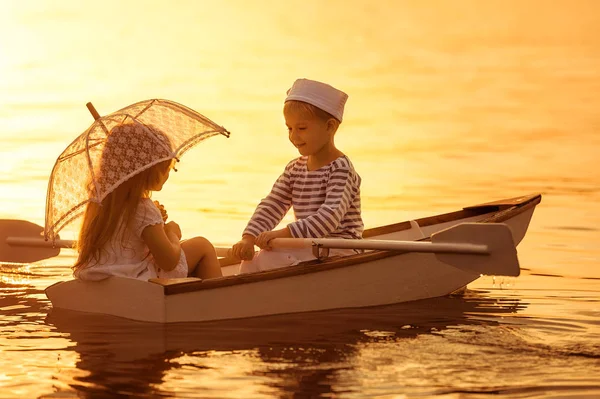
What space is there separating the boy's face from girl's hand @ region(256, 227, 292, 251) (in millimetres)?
582

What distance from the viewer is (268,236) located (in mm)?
8414

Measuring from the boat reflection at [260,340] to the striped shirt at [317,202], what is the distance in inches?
22.9

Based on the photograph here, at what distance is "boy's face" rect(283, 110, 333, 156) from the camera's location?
8.58 meters

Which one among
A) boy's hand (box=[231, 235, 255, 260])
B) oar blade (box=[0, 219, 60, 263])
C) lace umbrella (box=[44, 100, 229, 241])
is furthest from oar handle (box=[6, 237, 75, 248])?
boy's hand (box=[231, 235, 255, 260])

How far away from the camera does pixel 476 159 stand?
16.8 meters

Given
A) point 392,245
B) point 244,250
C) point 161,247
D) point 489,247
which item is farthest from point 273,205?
point 489,247

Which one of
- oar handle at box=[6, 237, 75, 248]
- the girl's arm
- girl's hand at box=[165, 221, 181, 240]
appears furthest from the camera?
oar handle at box=[6, 237, 75, 248]

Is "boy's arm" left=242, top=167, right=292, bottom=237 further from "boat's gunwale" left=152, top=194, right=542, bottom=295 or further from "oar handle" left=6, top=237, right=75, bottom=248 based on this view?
"oar handle" left=6, top=237, right=75, bottom=248

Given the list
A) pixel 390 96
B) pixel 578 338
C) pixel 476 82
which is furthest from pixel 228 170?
pixel 578 338

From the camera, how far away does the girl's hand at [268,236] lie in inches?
330

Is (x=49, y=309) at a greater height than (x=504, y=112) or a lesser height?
lesser

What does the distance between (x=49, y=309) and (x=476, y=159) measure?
9266 mm

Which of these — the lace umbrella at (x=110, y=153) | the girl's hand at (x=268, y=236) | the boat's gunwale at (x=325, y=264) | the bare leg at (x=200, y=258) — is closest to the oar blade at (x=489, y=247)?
the boat's gunwale at (x=325, y=264)

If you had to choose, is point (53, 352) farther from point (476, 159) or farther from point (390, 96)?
point (390, 96)
